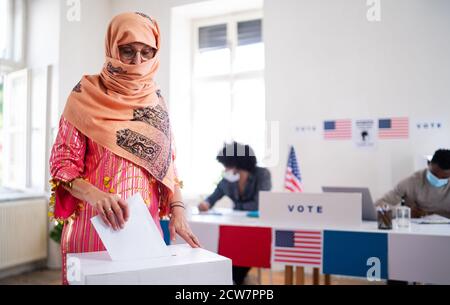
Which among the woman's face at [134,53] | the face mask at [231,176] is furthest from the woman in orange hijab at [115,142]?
the face mask at [231,176]

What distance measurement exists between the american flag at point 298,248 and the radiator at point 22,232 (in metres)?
2.62

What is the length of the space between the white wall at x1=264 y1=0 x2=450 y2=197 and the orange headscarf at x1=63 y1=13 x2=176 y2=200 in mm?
3117

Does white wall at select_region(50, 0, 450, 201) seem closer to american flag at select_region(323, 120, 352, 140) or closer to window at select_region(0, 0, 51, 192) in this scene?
american flag at select_region(323, 120, 352, 140)

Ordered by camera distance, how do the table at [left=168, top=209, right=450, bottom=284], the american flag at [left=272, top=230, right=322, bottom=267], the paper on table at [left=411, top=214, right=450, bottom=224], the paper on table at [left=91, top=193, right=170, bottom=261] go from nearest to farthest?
the paper on table at [left=91, top=193, right=170, bottom=261] → the table at [left=168, top=209, right=450, bottom=284] → the american flag at [left=272, top=230, right=322, bottom=267] → the paper on table at [left=411, top=214, right=450, bottom=224]

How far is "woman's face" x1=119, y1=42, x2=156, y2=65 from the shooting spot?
1.06 metres

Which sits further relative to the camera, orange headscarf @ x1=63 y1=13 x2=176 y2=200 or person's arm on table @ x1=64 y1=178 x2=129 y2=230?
orange headscarf @ x1=63 y1=13 x2=176 y2=200

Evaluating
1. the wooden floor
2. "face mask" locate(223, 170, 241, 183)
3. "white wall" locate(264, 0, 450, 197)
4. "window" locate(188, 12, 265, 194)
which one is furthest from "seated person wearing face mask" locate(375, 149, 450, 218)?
"window" locate(188, 12, 265, 194)

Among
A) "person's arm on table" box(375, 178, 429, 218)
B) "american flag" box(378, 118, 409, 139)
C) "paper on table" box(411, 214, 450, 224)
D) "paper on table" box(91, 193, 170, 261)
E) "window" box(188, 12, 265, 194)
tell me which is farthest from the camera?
"window" box(188, 12, 265, 194)


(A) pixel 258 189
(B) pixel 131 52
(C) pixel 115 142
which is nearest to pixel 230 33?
(A) pixel 258 189

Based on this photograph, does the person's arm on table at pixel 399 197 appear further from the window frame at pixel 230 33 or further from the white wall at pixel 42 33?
the white wall at pixel 42 33

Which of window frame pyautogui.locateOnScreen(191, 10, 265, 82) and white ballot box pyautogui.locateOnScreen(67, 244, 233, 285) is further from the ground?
window frame pyautogui.locateOnScreen(191, 10, 265, 82)

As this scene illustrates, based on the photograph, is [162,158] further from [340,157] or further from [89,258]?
[340,157]

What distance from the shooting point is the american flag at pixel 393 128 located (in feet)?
12.2

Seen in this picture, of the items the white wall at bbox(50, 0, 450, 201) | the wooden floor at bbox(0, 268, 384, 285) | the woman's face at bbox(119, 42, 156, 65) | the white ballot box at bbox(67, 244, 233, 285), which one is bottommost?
the wooden floor at bbox(0, 268, 384, 285)
